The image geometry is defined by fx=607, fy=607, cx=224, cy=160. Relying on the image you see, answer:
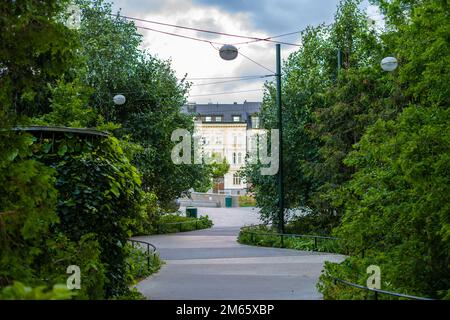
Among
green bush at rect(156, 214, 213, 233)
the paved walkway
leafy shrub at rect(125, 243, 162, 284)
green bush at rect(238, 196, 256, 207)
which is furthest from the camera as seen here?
green bush at rect(238, 196, 256, 207)

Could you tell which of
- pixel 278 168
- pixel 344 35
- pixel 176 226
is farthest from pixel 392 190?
pixel 176 226

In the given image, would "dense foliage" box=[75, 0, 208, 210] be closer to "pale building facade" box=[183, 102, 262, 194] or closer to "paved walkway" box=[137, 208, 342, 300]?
"paved walkway" box=[137, 208, 342, 300]

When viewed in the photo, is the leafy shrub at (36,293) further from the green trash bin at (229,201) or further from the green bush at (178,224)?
the green trash bin at (229,201)

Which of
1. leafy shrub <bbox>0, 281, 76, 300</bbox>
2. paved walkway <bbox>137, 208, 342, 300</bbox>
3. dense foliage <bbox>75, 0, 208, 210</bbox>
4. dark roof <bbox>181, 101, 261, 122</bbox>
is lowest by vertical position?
paved walkway <bbox>137, 208, 342, 300</bbox>

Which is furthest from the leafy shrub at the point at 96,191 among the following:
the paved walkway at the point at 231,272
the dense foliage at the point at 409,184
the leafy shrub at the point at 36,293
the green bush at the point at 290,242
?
the green bush at the point at 290,242

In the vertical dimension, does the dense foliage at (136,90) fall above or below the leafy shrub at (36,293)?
above

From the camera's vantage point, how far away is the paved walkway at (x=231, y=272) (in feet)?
37.9

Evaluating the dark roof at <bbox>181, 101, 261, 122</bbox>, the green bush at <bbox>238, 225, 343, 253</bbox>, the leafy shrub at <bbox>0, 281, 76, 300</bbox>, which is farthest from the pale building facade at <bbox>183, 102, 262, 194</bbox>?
the leafy shrub at <bbox>0, 281, 76, 300</bbox>

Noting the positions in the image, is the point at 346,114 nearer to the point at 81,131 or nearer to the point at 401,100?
the point at 401,100

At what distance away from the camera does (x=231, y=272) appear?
14.9 m

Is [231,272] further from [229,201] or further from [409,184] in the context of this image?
[229,201]

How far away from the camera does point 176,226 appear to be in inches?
1267

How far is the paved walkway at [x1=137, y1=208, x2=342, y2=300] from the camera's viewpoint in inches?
454
